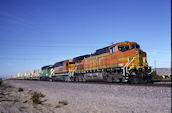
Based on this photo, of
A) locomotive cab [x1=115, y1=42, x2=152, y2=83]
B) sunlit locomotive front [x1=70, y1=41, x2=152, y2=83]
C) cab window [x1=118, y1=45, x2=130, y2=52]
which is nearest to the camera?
locomotive cab [x1=115, y1=42, x2=152, y2=83]

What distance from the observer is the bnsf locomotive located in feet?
48.3

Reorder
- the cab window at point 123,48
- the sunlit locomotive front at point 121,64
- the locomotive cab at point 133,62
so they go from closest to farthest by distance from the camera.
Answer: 1. the locomotive cab at point 133,62
2. the sunlit locomotive front at point 121,64
3. the cab window at point 123,48

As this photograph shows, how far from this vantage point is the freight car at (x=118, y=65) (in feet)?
48.3

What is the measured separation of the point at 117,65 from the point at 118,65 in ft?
0.56

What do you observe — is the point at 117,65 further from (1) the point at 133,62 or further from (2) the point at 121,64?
(1) the point at 133,62

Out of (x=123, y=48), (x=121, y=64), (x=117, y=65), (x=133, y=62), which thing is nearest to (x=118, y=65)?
(x=117, y=65)

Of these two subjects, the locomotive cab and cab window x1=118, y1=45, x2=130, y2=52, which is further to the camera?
cab window x1=118, y1=45, x2=130, y2=52

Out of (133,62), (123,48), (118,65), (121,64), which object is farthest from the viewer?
(123,48)

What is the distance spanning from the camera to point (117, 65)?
635 inches

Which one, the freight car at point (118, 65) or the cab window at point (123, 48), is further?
the cab window at point (123, 48)

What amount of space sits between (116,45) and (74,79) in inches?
460

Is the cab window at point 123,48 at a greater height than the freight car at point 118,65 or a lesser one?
greater

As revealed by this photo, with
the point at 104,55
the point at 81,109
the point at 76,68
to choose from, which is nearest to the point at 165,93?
the point at 81,109

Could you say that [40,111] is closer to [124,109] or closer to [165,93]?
[124,109]
